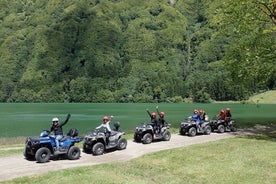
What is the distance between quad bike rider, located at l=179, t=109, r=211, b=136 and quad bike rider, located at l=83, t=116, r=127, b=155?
26.3 feet

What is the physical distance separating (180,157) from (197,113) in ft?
36.9

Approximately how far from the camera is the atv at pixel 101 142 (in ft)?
64.7

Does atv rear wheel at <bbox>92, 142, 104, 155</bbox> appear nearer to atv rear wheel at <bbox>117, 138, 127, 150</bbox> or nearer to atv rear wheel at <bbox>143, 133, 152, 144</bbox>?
atv rear wheel at <bbox>117, 138, 127, 150</bbox>

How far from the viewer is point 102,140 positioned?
2014 centimetres

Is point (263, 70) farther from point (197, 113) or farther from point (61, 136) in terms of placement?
point (61, 136)

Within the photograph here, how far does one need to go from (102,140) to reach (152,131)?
524 cm

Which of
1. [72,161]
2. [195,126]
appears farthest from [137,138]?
[72,161]

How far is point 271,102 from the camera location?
6654 inches

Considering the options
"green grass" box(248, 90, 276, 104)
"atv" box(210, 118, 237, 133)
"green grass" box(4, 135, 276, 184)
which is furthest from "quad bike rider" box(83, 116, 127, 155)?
"green grass" box(248, 90, 276, 104)

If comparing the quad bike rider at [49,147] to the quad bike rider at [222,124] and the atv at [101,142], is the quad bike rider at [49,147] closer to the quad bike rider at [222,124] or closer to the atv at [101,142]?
the atv at [101,142]

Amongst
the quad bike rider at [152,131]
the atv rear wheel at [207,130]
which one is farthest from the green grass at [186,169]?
the atv rear wheel at [207,130]

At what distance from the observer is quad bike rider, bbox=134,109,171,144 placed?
78.4 ft

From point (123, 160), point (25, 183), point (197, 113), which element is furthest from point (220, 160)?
point (197, 113)

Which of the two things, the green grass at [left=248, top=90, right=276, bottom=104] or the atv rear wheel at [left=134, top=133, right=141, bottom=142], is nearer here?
the atv rear wheel at [left=134, top=133, right=141, bottom=142]
